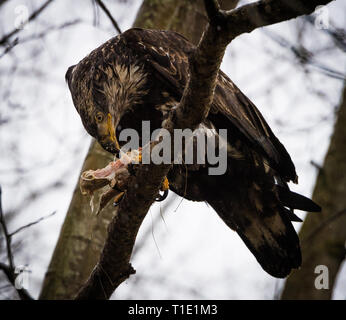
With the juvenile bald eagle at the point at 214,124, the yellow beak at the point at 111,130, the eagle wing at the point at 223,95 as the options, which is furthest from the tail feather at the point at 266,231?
the yellow beak at the point at 111,130

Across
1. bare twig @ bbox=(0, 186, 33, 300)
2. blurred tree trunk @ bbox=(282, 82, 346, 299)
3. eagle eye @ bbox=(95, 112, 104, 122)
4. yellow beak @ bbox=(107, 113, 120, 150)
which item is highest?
eagle eye @ bbox=(95, 112, 104, 122)

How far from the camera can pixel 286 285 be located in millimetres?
4004

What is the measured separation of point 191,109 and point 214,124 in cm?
108

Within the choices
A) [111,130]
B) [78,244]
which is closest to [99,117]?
[111,130]

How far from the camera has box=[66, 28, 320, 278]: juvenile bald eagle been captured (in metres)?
3.49

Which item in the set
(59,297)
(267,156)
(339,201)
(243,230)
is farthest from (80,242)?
(339,201)

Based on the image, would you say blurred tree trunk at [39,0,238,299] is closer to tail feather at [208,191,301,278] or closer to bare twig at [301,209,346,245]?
tail feather at [208,191,301,278]

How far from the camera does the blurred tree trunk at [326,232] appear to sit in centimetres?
390

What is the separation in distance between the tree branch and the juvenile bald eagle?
30.0 inches

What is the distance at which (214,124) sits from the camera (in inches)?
140

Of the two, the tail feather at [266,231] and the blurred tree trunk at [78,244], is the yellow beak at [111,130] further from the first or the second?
the tail feather at [266,231]

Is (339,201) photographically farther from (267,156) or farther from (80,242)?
(80,242)

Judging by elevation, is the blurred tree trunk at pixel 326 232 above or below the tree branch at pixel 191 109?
below

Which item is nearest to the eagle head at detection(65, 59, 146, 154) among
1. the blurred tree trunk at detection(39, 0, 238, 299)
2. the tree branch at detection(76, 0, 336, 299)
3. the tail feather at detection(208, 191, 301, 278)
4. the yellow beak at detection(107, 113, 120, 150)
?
the yellow beak at detection(107, 113, 120, 150)
